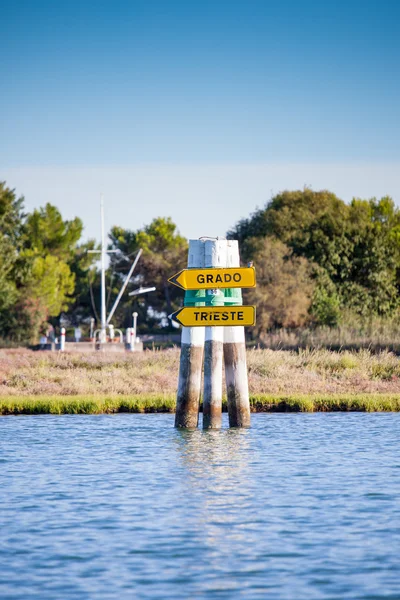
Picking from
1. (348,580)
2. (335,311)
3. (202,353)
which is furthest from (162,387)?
(335,311)

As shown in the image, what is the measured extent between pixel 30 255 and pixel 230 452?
236ft

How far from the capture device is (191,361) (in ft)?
71.1

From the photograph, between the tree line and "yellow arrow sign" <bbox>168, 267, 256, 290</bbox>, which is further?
the tree line

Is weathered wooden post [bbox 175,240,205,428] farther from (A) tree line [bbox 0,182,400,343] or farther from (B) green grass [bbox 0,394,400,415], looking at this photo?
(A) tree line [bbox 0,182,400,343]

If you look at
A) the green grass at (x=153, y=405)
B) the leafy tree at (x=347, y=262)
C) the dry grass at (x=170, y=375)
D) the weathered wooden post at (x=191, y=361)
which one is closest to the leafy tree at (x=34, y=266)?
the leafy tree at (x=347, y=262)

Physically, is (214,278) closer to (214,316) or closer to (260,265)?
(214,316)

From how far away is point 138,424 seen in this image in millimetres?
24109

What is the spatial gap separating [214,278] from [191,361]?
173cm

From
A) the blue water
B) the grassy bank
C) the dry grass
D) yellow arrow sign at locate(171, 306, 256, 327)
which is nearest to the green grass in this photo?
the grassy bank

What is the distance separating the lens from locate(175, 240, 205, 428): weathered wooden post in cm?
2170

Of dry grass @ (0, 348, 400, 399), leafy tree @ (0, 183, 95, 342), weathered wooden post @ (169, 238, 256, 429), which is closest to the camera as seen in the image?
weathered wooden post @ (169, 238, 256, 429)

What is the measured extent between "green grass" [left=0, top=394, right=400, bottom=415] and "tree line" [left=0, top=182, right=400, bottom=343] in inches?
1638

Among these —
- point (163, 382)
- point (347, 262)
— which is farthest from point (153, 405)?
point (347, 262)

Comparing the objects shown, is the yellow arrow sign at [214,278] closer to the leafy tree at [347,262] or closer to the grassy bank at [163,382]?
the grassy bank at [163,382]
